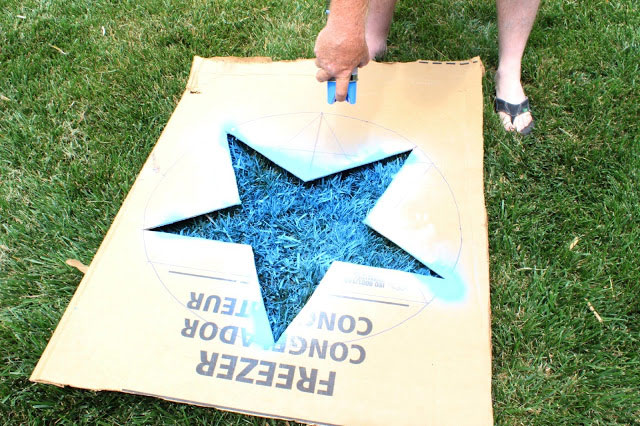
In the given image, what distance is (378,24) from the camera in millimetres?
1585

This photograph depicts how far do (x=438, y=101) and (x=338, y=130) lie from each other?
12.8 inches

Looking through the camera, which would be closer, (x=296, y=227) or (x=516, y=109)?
(x=296, y=227)

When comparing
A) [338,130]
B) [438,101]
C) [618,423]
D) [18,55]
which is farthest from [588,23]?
[18,55]

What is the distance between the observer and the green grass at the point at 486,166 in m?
0.96

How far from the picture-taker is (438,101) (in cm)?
139

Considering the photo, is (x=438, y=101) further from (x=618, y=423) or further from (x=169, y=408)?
(x=169, y=408)

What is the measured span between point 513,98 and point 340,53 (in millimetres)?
760

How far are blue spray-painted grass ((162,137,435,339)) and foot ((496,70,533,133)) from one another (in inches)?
15.2

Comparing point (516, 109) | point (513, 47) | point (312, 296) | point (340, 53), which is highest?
point (340, 53)

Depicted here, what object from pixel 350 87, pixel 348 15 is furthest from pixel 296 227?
pixel 348 15

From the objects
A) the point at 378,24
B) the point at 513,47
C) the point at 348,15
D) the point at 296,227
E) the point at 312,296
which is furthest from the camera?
the point at 378,24

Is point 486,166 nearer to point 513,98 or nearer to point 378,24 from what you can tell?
point 513,98

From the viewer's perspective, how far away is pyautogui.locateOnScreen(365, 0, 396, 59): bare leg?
1542mm

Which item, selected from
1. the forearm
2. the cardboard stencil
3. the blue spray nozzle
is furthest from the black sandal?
the forearm
